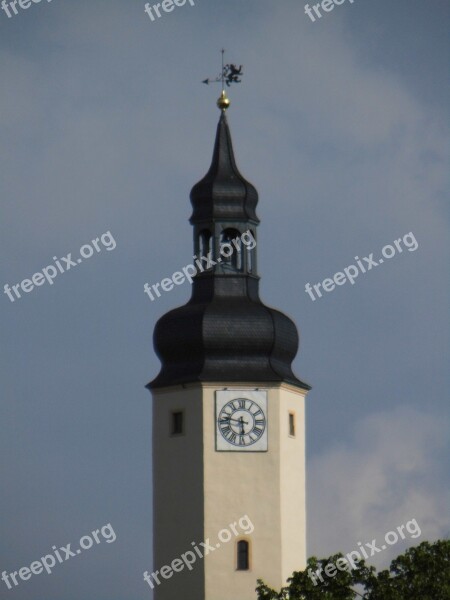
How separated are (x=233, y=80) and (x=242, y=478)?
10168mm

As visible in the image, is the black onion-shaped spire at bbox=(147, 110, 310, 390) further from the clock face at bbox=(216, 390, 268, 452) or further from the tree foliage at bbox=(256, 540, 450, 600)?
the tree foliage at bbox=(256, 540, 450, 600)

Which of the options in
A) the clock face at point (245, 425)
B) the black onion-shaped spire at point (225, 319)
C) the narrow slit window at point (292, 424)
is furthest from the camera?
the narrow slit window at point (292, 424)

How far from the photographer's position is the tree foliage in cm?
7056

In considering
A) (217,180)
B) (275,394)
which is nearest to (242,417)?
(275,394)

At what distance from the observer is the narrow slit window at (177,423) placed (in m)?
81.1

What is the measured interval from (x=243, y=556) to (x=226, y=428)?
3.14 m

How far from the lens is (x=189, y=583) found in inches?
3150

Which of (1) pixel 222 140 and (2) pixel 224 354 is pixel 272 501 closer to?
(2) pixel 224 354

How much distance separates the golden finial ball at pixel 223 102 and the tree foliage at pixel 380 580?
15822 millimetres

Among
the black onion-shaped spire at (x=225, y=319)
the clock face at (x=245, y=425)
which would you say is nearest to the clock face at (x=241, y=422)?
the clock face at (x=245, y=425)

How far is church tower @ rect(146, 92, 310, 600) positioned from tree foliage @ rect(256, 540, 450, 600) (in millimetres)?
8289

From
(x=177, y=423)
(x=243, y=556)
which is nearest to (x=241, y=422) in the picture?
(x=177, y=423)

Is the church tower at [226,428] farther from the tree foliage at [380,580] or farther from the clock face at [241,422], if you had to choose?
the tree foliage at [380,580]

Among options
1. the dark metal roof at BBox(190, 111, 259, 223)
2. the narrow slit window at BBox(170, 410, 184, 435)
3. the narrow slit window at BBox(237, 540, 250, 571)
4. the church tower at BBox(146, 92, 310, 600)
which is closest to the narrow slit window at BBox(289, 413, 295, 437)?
the church tower at BBox(146, 92, 310, 600)
